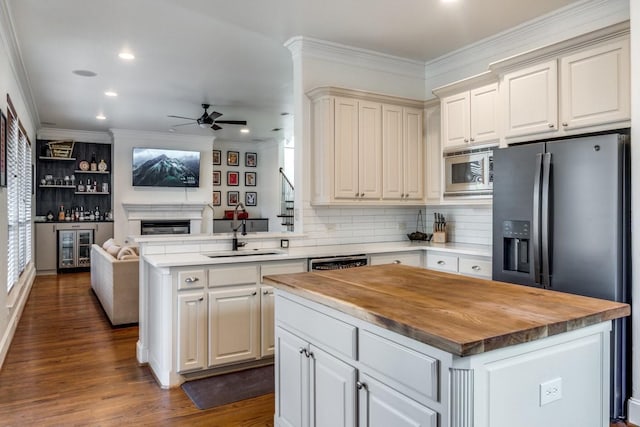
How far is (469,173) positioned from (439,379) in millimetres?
3044

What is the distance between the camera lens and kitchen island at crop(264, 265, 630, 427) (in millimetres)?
1324

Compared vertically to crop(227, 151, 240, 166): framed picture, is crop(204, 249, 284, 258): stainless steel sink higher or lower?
lower

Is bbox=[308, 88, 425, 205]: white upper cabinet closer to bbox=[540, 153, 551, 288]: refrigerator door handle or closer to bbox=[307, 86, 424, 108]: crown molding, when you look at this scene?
bbox=[307, 86, 424, 108]: crown molding

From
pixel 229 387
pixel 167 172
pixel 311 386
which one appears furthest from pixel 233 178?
pixel 311 386

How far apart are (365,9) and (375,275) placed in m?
2.33

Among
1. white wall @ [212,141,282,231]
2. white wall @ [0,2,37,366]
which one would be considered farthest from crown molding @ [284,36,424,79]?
white wall @ [212,141,282,231]

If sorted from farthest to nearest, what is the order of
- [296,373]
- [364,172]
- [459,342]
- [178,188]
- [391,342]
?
[178,188] → [364,172] → [296,373] → [391,342] → [459,342]

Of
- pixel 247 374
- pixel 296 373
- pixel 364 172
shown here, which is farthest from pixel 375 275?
pixel 364 172

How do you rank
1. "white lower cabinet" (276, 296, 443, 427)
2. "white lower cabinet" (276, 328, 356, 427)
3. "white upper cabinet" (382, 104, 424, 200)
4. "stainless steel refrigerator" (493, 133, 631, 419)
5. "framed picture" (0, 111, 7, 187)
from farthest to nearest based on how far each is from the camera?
"white upper cabinet" (382, 104, 424, 200), "framed picture" (0, 111, 7, 187), "stainless steel refrigerator" (493, 133, 631, 419), "white lower cabinet" (276, 328, 356, 427), "white lower cabinet" (276, 296, 443, 427)

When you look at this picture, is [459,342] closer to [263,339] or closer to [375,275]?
[375,275]

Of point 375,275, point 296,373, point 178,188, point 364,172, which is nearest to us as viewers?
point 296,373

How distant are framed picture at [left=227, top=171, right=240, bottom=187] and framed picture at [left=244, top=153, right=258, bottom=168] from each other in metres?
0.35

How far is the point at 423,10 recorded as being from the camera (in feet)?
11.9

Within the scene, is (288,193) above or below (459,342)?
above
